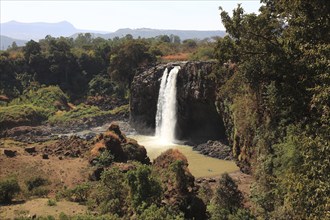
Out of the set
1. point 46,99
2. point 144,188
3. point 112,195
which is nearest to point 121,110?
point 46,99

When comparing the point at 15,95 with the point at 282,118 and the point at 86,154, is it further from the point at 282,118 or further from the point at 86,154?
the point at 282,118

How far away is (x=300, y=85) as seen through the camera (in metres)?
15.0

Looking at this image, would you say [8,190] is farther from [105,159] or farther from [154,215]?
[154,215]

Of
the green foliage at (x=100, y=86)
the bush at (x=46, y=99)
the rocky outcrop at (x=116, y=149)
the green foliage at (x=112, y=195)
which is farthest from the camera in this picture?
the green foliage at (x=100, y=86)

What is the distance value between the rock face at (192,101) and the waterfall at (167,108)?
64 centimetres

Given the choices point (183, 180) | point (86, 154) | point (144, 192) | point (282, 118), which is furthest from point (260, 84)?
point (86, 154)

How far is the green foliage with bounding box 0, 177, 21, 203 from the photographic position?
2064 centimetres

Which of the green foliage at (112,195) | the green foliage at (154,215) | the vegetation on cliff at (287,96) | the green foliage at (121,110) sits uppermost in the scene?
the vegetation on cliff at (287,96)

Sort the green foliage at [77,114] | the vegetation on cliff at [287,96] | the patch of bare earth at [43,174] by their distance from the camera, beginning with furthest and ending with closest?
1. the green foliage at [77,114]
2. the patch of bare earth at [43,174]
3. the vegetation on cliff at [287,96]

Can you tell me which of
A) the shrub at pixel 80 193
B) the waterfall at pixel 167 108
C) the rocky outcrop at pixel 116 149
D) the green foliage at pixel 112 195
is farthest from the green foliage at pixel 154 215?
the waterfall at pixel 167 108

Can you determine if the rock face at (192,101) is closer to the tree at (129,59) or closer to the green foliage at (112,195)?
the tree at (129,59)

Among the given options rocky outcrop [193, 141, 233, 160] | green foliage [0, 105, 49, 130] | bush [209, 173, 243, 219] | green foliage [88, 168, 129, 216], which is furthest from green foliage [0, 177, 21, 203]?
green foliage [0, 105, 49, 130]

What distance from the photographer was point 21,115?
5512 centimetres

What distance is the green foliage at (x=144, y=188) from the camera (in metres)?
17.0
